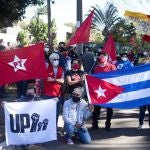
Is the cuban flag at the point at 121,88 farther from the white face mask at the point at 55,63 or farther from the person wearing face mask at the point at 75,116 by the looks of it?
the white face mask at the point at 55,63

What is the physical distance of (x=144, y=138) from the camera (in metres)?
9.88

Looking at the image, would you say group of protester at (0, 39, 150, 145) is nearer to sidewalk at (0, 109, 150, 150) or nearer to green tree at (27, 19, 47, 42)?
sidewalk at (0, 109, 150, 150)

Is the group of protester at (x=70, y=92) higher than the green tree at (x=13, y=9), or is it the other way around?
the green tree at (x=13, y=9)

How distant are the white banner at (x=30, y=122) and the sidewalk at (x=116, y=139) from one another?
43 cm

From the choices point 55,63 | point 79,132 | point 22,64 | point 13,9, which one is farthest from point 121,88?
point 13,9

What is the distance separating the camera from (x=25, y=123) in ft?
27.7

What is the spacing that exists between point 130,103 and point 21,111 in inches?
103

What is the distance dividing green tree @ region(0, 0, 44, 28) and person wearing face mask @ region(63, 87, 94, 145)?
33.0 feet

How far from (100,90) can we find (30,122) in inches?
78.3

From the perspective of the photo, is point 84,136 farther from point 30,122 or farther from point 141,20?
point 141,20

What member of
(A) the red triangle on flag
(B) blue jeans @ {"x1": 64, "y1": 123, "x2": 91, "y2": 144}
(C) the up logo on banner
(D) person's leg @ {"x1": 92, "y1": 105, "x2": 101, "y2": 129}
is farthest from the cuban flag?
(C) the up logo on banner

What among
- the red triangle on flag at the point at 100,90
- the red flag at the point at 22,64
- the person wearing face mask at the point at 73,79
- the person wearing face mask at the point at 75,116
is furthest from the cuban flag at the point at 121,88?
the red flag at the point at 22,64

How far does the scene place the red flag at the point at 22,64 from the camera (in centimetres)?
911

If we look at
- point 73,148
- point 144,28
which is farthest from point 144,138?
point 144,28
